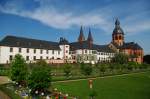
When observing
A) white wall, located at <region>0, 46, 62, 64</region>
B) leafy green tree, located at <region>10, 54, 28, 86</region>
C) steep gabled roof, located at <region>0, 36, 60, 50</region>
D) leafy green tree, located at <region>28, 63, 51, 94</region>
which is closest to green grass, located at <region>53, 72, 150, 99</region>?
leafy green tree, located at <region>28, 63, 51, 94</region>

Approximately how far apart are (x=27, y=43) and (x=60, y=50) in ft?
56.3

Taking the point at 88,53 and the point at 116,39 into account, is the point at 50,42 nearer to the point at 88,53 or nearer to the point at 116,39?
the point at 88,53

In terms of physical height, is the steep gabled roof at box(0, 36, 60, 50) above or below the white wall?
above

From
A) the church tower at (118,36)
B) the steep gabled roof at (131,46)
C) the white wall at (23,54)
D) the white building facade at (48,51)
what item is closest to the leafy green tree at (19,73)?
the white wall at (23,54)

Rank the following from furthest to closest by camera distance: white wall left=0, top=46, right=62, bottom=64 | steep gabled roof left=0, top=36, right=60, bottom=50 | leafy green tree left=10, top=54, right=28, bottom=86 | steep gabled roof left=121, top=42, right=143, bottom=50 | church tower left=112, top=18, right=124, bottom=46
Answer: church tower left=112, top=18, right=124, bottom=46, steep gabled roof left=121, top=42, right=143, bottom=50, steep gabled roof left=0, top=36, right=60, bottom=50, white wall left=0, top=46, right=62, bottom=64, leafy green tree left=10, top=54, right=28, bottom=86

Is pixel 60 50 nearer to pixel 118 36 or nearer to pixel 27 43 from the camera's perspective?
pixel 27 43

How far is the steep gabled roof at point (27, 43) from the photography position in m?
69.3

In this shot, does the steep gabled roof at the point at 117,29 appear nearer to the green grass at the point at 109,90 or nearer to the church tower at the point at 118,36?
the church tower at the point at 118,36

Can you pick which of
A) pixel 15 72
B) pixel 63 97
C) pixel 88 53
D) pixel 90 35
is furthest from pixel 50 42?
pixel 63 97

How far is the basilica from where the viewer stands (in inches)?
2739

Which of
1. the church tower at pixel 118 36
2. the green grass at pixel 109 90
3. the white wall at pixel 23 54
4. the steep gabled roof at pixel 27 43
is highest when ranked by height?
the church tower at pixel 118 36

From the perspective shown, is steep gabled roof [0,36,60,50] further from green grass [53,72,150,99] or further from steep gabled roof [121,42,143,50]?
steep gabled roof [121,42,143,50]

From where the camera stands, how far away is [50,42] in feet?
287

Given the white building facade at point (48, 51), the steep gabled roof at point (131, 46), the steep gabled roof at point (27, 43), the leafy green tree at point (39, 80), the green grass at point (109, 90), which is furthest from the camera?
the steep gabled roof at point (131, 46)
